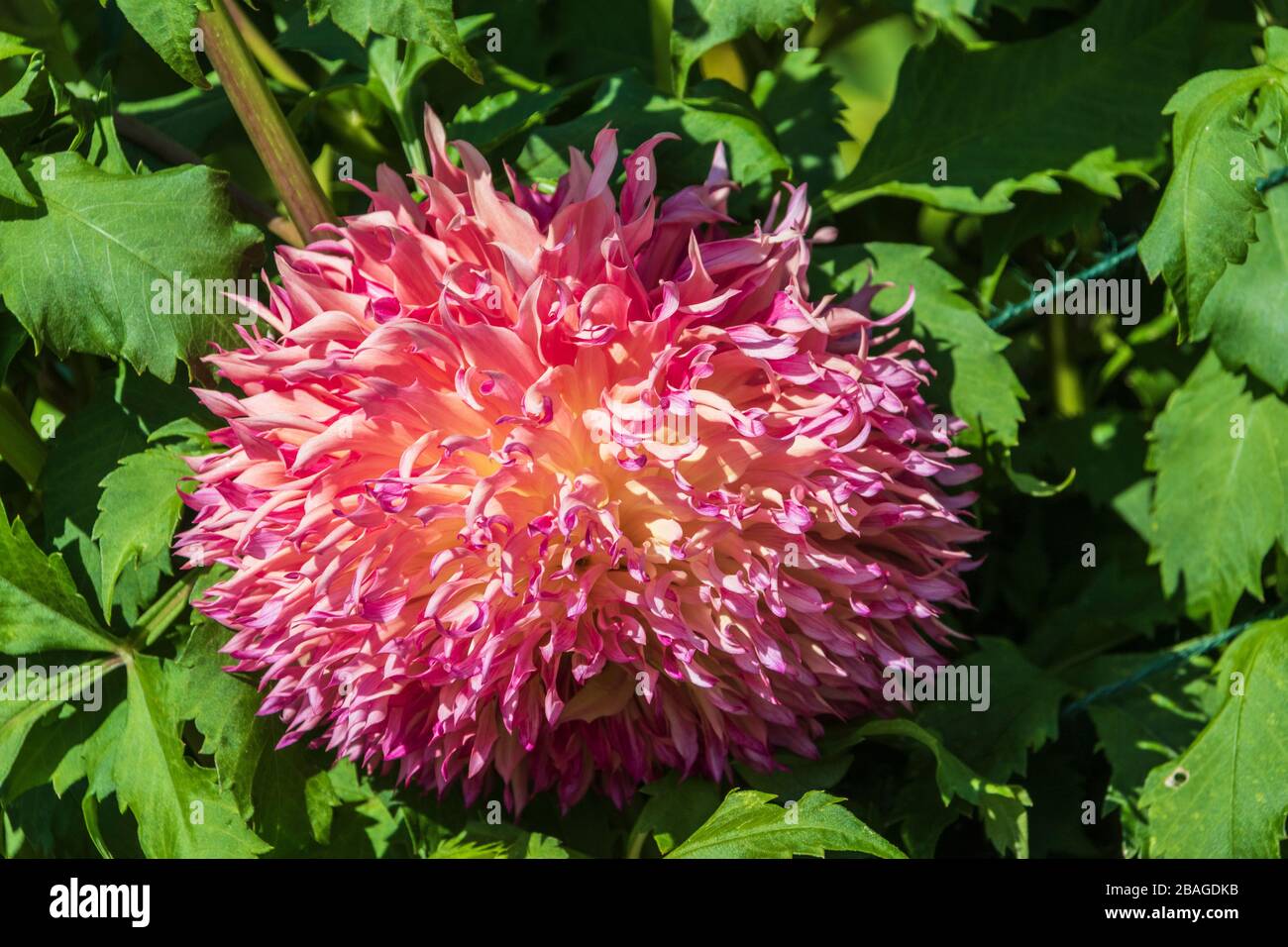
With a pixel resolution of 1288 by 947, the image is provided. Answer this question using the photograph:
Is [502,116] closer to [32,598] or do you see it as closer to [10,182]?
[10,182]

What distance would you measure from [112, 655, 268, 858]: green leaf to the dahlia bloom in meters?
0.12

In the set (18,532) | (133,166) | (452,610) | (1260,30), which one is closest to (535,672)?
(452,610)

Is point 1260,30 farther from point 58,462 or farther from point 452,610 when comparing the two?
point 58,462

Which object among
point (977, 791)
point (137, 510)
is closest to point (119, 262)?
point (137, 510)

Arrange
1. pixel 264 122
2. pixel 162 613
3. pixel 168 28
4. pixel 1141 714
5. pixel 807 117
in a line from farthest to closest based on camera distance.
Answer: pixel 807 117 → pixel 1141 714 → pixel 162 613 → pixel 264 122 → pixel 168 28

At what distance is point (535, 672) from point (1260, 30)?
94 cm

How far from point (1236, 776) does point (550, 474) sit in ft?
2.20

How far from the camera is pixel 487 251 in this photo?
1023mm

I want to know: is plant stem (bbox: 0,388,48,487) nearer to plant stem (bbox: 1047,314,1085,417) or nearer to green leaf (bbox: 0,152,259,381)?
green leaf (bbox: 0,152,259,381)

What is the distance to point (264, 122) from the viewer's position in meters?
1.09

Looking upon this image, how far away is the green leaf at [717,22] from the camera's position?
111 cm

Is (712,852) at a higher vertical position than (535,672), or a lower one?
lower

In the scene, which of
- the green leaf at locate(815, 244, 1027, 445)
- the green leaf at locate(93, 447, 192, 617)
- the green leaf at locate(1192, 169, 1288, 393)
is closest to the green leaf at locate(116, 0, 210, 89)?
the green leaf at locate(93, 447, 192, 617)

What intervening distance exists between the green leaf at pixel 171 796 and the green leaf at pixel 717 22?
28.1 inches
